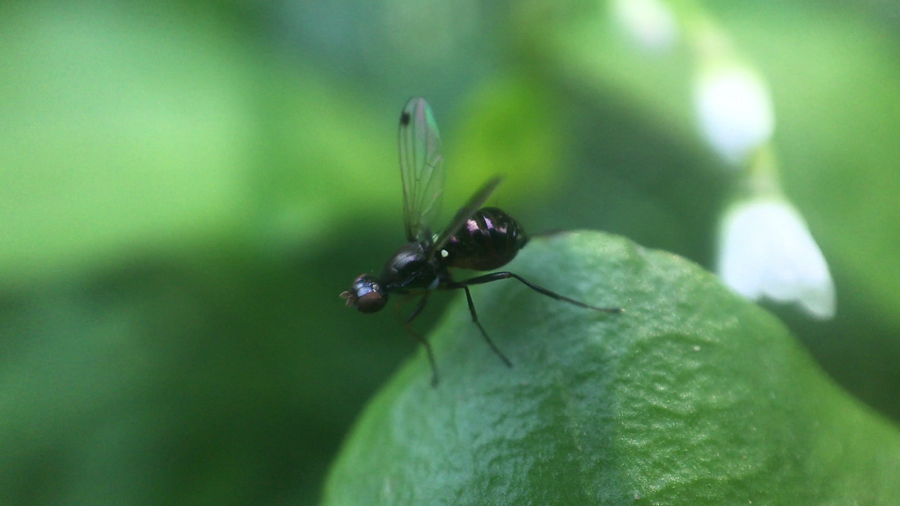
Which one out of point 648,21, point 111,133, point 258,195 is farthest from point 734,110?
point 111,133

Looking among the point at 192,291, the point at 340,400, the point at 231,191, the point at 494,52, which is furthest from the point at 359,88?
the point at 340,400

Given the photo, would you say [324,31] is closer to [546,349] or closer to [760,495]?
[546,349]

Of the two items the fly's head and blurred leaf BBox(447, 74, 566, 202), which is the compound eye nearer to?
the fly's head

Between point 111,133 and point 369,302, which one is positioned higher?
point 111,133

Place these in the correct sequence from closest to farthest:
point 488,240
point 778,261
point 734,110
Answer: point 778,261
point 488,240
point 734,110

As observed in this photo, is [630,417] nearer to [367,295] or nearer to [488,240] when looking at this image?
[488,240]

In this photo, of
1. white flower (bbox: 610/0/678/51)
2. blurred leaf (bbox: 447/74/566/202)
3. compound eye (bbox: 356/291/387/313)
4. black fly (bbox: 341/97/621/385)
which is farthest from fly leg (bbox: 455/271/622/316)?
white flower (bbox: 610/0/678/51)

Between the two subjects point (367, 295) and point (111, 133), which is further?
point (111, 133)

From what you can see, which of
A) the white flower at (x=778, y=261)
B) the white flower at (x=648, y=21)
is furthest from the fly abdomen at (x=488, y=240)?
the white flower at (x=648, y=21)
